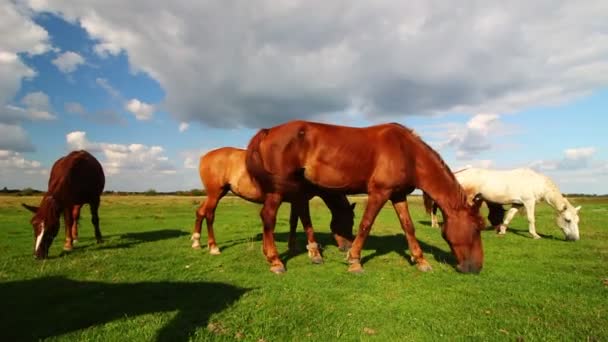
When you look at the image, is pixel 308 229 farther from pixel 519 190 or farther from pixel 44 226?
pixel 519 190

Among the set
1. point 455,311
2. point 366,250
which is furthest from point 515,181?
point 455,311

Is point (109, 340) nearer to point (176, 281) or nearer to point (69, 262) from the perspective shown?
→ point (176, 281)

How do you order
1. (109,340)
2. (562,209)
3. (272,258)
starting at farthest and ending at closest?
(562,209), (272,258), (109,340)

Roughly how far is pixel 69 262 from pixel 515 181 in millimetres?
15818

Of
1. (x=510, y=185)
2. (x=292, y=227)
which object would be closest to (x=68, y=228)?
(x=292, y=227)

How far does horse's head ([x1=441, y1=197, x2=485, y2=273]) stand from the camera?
7559 millimetres

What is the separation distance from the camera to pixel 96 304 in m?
5.41

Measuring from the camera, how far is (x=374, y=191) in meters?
7.84

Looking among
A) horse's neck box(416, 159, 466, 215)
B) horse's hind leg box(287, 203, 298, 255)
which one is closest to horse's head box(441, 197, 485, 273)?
horse's neck box(416, 159, 466, 215)

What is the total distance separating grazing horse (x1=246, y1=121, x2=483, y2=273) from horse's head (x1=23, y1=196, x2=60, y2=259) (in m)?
5.72

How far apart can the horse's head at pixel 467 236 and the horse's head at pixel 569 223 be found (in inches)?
303

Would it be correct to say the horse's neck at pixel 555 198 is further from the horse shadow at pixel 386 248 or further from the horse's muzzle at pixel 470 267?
the horse's muzzle at pixel 470 267

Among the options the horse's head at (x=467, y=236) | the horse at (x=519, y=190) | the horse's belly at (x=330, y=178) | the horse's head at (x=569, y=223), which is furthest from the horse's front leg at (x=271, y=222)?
the horse's head at (x=569, y=223)

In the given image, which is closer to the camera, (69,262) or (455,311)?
(455,311)
